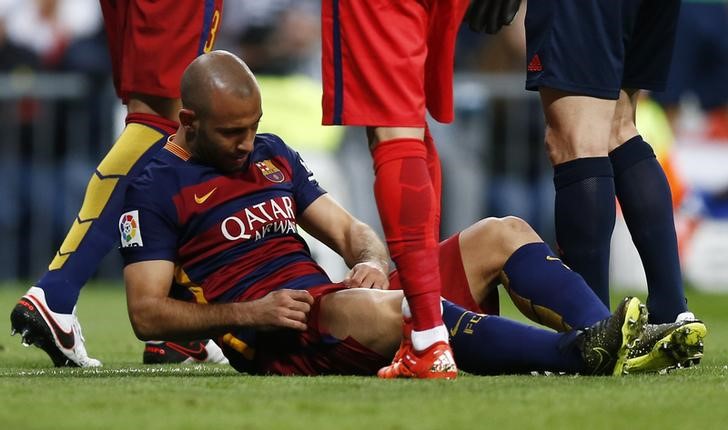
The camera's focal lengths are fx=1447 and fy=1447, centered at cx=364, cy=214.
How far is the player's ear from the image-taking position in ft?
13.6

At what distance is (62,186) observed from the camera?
10.7m

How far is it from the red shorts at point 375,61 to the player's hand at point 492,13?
0.36 m

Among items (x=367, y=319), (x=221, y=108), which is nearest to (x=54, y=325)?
(x=221, y=108)

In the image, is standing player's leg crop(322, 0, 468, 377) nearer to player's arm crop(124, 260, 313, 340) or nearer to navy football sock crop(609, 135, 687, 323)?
player's arm crop(124, 260, 313, 340)

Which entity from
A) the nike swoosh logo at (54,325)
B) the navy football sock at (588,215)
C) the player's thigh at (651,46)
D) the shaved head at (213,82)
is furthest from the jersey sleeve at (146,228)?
the player's thigh at (651,46)

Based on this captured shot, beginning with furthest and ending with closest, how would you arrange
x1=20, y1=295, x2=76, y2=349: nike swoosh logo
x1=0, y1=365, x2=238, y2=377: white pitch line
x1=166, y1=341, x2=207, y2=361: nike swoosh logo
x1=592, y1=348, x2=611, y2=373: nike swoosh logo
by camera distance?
x1=166, y1=341, x2=207, y2=361: nike swoosh logo → x1=20, y1=295, x2=76, y2=349: nike swoosh logo → x1=0, y1=365, x2=238, y2=377: white pitch line → x1=592, y1=348, x2=611, y2=373: nike swoosh logo

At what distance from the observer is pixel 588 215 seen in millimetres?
4383

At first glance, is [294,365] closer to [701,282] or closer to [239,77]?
[239,77]

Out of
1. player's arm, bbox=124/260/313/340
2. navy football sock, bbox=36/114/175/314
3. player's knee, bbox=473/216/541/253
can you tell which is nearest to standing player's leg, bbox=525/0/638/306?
player's knee, bbox=473/216/541/253

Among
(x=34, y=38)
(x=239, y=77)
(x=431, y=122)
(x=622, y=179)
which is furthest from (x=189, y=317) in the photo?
(x=34, y=38)

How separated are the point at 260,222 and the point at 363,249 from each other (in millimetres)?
350

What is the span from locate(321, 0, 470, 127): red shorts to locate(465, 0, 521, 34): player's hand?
0.36 meters

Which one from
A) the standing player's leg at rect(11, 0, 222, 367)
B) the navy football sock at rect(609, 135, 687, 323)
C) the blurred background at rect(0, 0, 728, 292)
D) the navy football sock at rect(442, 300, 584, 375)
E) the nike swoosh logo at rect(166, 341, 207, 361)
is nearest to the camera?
the navy football sock at rect(442, 300, 584, 375)

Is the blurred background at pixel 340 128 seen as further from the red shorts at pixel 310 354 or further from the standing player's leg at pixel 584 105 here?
the red shorts at pixel 310 354
